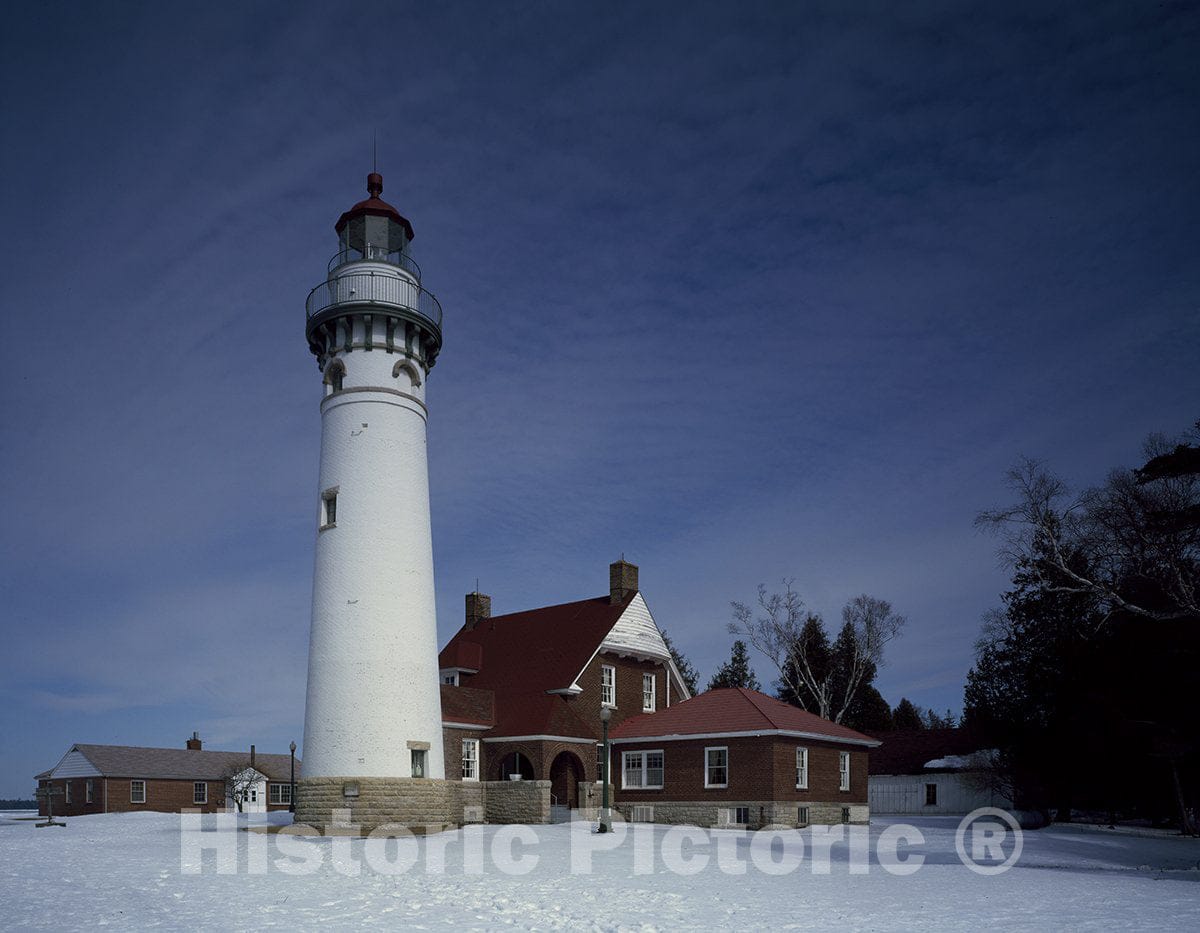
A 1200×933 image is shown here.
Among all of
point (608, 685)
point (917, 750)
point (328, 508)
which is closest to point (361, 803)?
point (328, 508)

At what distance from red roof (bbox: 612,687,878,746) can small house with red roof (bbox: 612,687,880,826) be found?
0.14 feet

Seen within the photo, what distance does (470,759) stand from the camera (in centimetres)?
3631

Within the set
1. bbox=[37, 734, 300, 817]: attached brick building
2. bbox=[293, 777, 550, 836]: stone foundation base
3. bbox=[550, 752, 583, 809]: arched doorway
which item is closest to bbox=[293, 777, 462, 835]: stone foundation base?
bbox=[293, 777, 550, 836]: stone foundation base

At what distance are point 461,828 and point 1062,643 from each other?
23371mm

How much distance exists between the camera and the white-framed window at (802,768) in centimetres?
3372

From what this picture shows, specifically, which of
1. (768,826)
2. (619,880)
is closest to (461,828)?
(768,826)

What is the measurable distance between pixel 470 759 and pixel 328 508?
43.0 feet

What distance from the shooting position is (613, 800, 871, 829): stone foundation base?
105ft

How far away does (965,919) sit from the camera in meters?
12.6

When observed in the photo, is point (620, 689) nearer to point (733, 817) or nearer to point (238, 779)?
point (733, 817)

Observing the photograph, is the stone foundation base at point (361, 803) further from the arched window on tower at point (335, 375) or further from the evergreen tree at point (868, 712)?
the evergreen tree at point (868, 712)

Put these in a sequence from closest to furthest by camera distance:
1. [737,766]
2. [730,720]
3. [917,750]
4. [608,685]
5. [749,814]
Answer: [749,814]
[737,766]
[730,720]
[608,685]
[917,750]

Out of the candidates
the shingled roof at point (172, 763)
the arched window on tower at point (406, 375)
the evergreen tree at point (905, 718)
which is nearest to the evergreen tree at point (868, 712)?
the evergreen tree at point (905, 718)

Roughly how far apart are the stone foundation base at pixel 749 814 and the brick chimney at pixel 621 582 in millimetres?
8646
